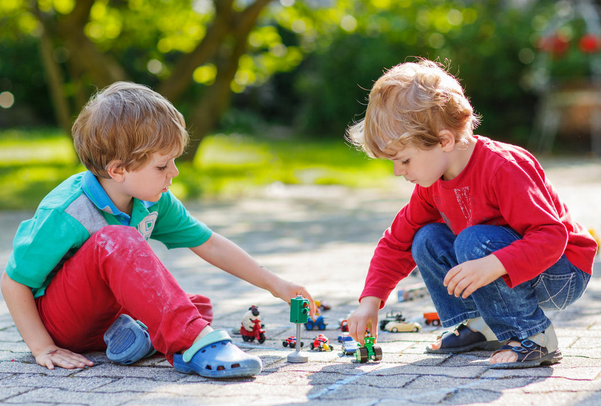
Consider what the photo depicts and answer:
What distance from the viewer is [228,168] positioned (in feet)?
36.5

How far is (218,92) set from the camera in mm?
11203

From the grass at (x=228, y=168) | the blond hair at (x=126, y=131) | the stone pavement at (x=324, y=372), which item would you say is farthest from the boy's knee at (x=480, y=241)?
the grass at (x=228, y=168)

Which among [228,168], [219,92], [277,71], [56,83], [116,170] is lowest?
[116,170]

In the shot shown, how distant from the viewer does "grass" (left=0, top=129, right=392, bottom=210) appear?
339 inches

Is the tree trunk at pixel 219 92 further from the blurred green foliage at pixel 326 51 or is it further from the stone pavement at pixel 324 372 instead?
the stone pavement at pixel 324 372

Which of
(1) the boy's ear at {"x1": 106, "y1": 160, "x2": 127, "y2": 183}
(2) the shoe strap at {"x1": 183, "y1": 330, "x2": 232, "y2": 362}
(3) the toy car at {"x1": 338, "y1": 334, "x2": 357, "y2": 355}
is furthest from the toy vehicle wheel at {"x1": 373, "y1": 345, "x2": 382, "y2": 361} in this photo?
(1) the boy's ear at {"x1": 106, "y1": 160, "x2": 127, "y2": 183}

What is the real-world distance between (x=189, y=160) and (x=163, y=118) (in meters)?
8.64

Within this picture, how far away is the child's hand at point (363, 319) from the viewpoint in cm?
246

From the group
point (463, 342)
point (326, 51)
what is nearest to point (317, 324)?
point (463, 342)

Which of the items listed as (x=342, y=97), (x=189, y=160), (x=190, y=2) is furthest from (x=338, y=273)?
(x=342, y=97)

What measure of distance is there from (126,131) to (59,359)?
797mm

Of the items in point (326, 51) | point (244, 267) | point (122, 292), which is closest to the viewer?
point (122, 292)

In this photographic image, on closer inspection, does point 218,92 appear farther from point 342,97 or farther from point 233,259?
point 233,259

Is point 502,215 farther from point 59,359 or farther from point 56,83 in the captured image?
point 56,83
